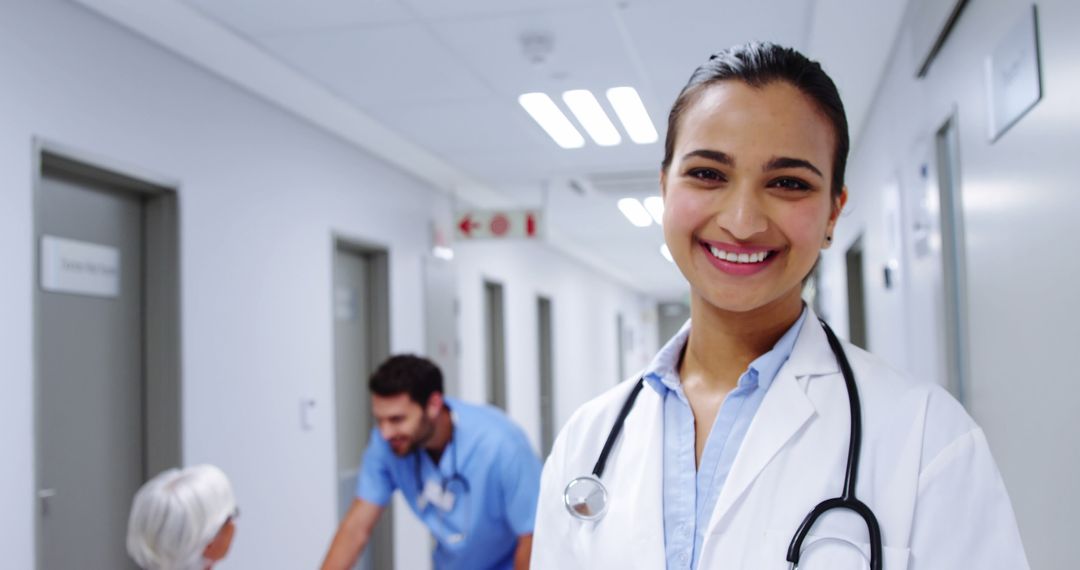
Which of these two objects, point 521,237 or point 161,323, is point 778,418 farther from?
point 521,237

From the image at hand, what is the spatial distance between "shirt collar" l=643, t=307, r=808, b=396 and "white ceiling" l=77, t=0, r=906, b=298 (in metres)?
2.05

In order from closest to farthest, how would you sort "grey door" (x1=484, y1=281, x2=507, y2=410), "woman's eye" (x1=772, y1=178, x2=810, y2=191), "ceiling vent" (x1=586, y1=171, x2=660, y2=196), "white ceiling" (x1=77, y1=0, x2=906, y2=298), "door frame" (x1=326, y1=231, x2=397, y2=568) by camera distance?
1. "woman's eye" (x1=772, y1=178, x2=810, y2=191)
2. "white ceiling" (x1=77, y1=0, x2=906, y2=298)
3. "door frame" (x1=326, y1=231, x2=397, y2=568)
4. "ceiling vent" (x1=586, y1=171, x2=660, y2=196)
5. "grey door" (x1=484, y1=281, x2=507, y2=410)

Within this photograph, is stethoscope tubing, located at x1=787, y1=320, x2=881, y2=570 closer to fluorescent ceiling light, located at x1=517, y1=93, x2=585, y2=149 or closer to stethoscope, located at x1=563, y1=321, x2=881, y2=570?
stethoscope, located at x1=563, y1=321, x2=881, y2=570

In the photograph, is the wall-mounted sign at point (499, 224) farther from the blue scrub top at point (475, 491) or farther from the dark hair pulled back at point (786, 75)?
the dark hair pulled back at point (786, 75)

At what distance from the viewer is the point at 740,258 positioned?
1070 millimetres

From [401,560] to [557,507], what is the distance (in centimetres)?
451

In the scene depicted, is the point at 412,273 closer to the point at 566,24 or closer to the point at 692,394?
the point at 566,24

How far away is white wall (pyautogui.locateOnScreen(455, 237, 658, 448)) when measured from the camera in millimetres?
7121

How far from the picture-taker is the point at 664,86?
409cm

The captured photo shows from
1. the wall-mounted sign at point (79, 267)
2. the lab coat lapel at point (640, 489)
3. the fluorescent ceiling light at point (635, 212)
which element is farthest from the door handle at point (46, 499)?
the fluorescent ceiling light at point (635, 212)

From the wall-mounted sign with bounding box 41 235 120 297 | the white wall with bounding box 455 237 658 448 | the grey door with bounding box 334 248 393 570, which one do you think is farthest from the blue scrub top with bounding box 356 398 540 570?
the white wall with bounding box 455 237 658 448

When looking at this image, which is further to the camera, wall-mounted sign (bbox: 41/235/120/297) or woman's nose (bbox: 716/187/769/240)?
wall-mounted sign (bbox: 41/235/120/297)

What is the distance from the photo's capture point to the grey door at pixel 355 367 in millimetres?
5078

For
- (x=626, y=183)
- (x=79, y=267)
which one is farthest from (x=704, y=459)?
(x=626, y=183)
